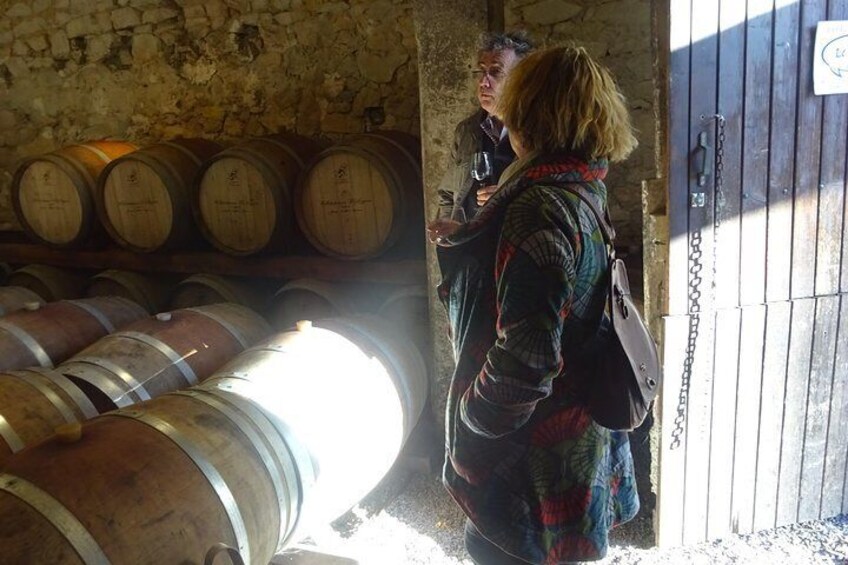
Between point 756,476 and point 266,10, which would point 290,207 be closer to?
point 266,10

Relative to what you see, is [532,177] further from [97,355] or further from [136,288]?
[136,288]

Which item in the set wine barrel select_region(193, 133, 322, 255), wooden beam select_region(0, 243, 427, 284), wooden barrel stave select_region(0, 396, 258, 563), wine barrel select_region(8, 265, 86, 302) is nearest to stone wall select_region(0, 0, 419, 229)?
wine barrel select_region(193, 133, 322, 255)

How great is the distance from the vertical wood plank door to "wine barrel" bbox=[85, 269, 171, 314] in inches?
126

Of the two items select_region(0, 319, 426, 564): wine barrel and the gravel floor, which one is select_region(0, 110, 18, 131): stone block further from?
the gravel floor

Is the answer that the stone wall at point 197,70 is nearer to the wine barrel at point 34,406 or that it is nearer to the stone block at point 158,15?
the stone block at point 158,15

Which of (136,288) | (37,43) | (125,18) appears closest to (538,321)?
(136,288)

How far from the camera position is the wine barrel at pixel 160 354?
2592mm

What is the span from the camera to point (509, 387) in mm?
1332

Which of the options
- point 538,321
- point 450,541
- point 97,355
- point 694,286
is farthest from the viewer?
point 450,541

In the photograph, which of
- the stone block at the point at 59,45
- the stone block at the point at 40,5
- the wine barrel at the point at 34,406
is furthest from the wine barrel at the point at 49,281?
the wine barrel at the point at 34,406

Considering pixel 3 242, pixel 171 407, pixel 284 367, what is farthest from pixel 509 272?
pixel 3 242

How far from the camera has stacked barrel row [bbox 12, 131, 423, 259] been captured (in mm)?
3609

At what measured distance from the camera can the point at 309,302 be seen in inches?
150

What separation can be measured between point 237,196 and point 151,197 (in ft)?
2.12
